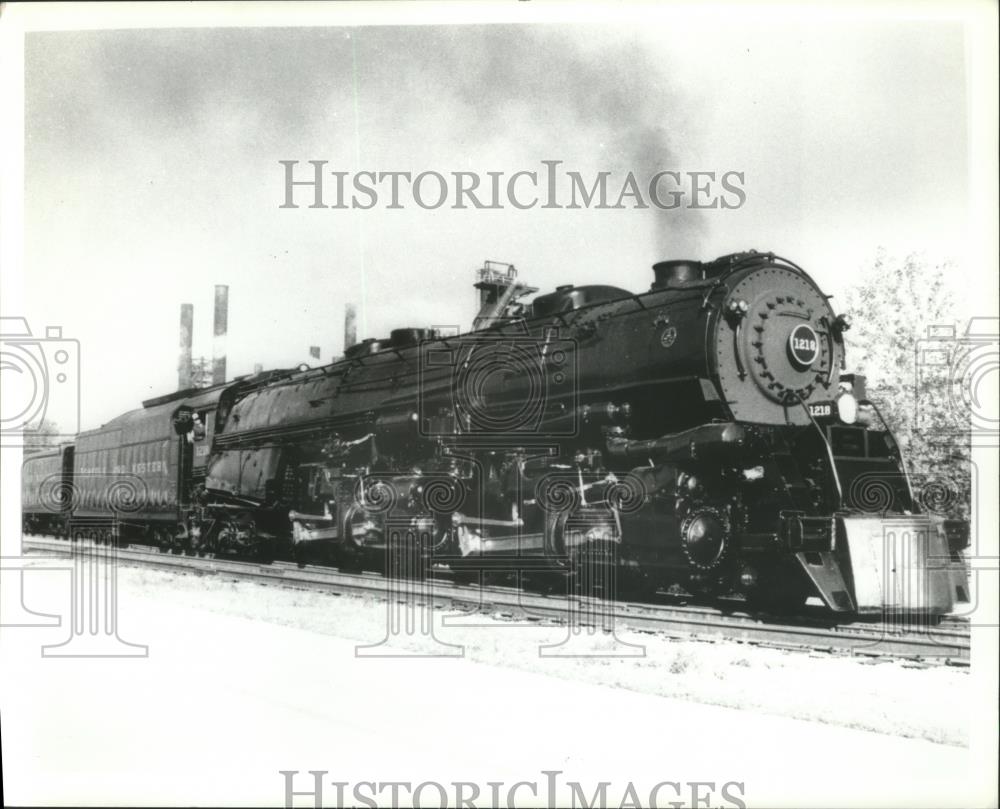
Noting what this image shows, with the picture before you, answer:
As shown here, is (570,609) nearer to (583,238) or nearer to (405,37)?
(583,238)

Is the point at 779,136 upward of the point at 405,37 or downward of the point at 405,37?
downward

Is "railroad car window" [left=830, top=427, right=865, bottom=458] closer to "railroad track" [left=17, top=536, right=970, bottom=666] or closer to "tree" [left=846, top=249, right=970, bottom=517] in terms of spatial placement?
"tree" [left=846, top=249, right=970, bottom=517]

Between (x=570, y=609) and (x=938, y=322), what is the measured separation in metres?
3.57

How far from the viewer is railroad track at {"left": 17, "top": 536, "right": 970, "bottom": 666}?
586cm

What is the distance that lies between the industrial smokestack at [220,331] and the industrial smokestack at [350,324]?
113 cm

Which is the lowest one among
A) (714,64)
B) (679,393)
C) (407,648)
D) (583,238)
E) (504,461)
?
(407,648)

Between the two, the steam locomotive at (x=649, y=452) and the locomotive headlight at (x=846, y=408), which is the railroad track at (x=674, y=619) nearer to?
the steam locomotive at (x=649, y=452)

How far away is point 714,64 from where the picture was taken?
651 cm

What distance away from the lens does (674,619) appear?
21.1 ft

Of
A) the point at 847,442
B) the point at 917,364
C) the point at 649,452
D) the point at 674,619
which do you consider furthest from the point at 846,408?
the point at 674,619

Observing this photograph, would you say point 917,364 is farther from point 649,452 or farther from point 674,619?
point 674,619

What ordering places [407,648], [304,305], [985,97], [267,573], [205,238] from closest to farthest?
[985,97]
[407,648]
[205,238]
[304,305]
[267,573]

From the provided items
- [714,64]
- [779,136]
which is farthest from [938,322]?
[714,64]

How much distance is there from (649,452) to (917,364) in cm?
222
